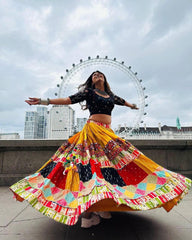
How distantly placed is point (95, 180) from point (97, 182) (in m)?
0.03

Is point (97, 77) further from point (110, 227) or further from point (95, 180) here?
point (110, 227)

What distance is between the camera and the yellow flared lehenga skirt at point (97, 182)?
1.33 metres

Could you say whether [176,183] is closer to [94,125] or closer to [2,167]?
[94,125]

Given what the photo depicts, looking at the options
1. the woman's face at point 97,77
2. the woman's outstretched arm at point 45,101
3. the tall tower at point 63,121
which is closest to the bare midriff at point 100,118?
the woman's outstretched arm at point 45,101

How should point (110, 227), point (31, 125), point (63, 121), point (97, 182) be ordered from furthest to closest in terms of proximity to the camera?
point (31, 125), point (63, 121), point (110, 227), point (97, 182)

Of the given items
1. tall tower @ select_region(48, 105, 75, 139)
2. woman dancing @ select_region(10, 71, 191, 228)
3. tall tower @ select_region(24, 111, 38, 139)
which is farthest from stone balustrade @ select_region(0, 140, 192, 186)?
tall tower @ select_region(24, 111, 38, 139)

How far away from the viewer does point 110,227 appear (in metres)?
1.66

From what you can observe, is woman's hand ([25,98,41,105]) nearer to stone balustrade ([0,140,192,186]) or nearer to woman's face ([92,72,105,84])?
woman's face ([92,72,105,84])

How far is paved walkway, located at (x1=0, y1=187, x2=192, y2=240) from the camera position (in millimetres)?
1485

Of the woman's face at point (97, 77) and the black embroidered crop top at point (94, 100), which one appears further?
the woman's face at point (97, 77)

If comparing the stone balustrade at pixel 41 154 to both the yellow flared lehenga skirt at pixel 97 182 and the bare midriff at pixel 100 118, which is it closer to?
the bare midriff at pixel 100 118

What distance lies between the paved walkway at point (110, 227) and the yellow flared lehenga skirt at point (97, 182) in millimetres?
260

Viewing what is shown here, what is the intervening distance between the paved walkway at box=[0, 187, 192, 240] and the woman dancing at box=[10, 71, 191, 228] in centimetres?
15

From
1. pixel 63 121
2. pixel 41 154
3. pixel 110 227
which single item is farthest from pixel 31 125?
pixel 110 227
